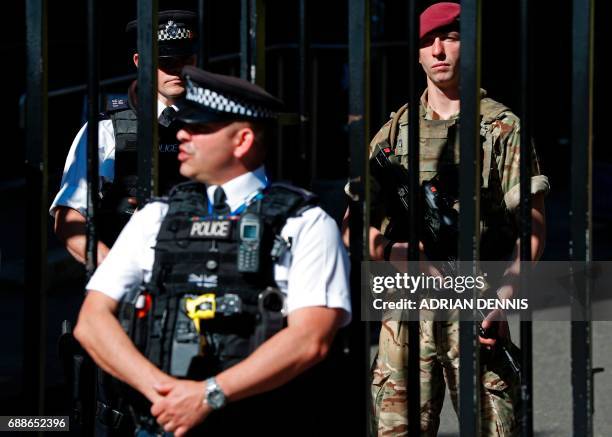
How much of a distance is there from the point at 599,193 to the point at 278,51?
3.03 metres

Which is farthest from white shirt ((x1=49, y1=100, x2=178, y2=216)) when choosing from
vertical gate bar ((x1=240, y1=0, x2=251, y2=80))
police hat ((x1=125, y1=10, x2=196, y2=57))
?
vertical gate bar ((x1=240, y1=0, x2=251, y2=80))

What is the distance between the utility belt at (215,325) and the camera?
3201mm

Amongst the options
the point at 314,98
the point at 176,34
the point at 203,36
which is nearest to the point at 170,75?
the point at 176,34

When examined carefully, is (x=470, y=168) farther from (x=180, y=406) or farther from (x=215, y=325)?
(x=180, y=406)

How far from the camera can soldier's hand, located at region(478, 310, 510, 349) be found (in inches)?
169

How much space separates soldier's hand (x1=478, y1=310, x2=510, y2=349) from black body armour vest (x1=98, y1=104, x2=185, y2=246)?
1.19 m

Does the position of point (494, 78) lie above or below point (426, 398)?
above

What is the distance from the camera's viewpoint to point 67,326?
4.13 m

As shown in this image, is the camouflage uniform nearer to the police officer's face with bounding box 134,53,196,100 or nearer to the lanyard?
the police officer's face with bounding box 134,53,196,100

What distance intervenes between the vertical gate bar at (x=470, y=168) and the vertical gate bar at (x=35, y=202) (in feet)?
3.82

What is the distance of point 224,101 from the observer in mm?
3299

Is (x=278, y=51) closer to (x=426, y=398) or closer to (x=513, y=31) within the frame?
(x=513, y=31)

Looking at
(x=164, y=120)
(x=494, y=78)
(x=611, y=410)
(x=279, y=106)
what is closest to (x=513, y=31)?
(x=494, y=78)

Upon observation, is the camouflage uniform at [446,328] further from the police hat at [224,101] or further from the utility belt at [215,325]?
the utility belt at [215,325]
